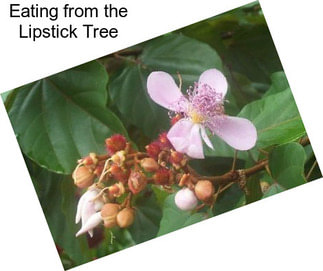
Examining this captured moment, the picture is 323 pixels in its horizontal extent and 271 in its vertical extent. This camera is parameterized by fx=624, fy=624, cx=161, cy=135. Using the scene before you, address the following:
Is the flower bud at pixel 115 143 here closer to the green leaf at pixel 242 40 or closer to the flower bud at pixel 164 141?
the flower bud at pixel 164 141

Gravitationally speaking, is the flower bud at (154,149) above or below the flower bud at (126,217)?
→ above

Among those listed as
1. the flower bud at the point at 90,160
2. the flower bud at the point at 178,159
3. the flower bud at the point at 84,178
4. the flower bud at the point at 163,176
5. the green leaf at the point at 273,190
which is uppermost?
the flower bud at the point at 90,160

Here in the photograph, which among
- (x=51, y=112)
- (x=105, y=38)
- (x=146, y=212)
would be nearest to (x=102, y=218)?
(x=146, y=212)

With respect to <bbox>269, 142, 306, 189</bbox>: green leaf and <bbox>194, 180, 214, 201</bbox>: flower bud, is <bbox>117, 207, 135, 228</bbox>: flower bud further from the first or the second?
<bbox>269, 142, 306, 189</bbox>: green leaf

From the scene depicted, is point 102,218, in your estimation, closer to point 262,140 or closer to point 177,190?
point 177,190

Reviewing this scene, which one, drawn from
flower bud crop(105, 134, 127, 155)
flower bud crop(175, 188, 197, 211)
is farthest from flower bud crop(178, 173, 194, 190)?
flower bud crop(105, 134, 127, 155)

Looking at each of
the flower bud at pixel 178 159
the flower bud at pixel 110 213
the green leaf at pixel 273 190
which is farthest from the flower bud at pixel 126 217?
the green leaf at pixel 273 190

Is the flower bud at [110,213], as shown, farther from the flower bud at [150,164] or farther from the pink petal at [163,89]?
the pink petal at [163,89]
